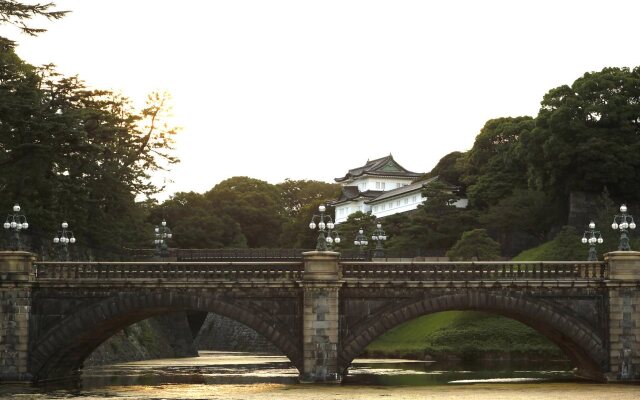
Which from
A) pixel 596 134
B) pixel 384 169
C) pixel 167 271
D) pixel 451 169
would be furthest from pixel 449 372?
pixel 384 169

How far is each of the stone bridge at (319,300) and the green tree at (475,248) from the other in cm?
2978

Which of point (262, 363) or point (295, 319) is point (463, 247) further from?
point (295, 319)

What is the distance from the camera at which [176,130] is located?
90812mm

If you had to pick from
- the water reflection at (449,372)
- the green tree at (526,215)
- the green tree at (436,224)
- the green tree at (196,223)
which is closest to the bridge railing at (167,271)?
the water reflection at (449,372)

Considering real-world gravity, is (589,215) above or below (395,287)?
above

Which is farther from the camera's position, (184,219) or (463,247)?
(184,219)

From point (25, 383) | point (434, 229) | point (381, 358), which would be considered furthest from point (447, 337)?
point (25, 383)

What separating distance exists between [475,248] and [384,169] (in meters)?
62.5

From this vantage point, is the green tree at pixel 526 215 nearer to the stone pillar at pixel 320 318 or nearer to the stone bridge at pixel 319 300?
the stone bridge at pixel 319 300

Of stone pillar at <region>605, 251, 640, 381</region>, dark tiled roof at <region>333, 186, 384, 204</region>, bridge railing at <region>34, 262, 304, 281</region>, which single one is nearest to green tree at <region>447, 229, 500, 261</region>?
stone pillar at <region>605, 251, 640, 381</region>

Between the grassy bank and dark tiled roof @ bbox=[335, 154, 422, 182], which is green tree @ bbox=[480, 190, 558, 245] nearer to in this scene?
the grassy bank

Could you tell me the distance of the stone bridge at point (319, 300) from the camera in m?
54.5

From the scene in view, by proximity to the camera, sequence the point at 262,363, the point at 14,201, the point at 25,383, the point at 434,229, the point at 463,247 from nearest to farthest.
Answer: the point at 25,383, the point at 14,201, the point at 262,363, the point at 463,247, the point at 434,229

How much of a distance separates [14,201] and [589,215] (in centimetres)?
4122
